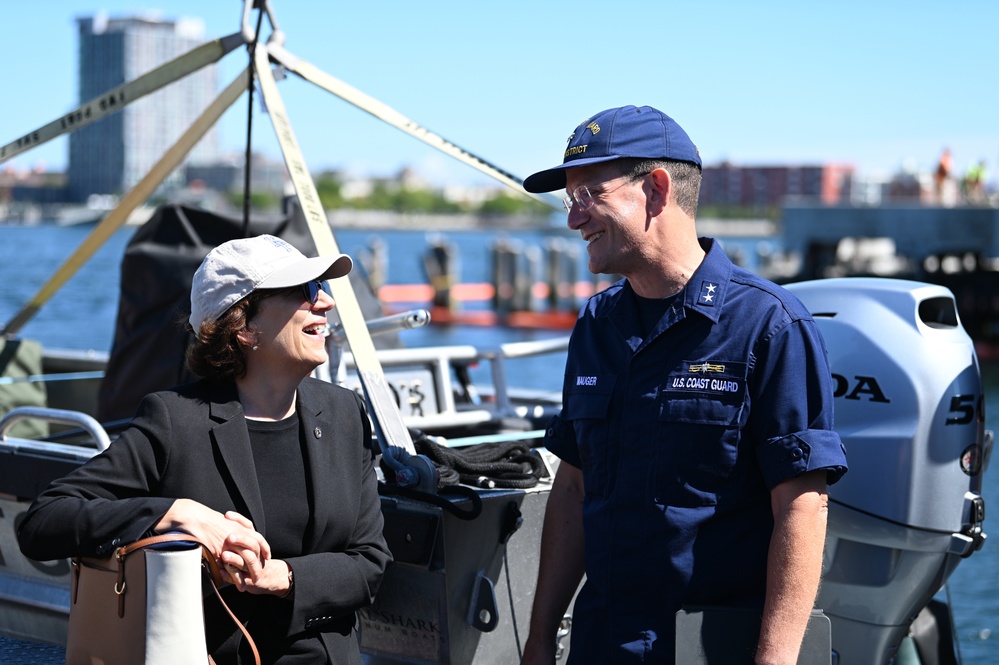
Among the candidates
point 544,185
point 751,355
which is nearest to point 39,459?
point 544,185

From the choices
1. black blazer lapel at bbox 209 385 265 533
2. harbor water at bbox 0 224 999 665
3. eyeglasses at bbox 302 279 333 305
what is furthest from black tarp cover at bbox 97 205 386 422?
black blazer lapel at bbox 209 385 265 533

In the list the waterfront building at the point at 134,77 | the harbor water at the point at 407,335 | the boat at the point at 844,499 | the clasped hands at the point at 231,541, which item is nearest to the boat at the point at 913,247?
the harbor water at the point at 407,335

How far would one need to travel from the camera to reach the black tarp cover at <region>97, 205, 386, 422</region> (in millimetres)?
5809

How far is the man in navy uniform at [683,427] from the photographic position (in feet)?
8.21

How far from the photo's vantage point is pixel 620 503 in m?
2.65

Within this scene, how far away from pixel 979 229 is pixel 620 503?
26.9m

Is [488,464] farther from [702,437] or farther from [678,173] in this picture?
[678,173]

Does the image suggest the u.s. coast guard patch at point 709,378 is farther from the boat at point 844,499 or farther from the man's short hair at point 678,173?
the boat at point 844,499

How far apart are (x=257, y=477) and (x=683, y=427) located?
910mm

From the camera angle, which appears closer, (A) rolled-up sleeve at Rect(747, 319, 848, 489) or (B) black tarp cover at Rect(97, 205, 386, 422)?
(A) rolled-up sleeve at Rect(747, 319, 848, 489)

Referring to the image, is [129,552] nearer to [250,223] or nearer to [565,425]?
[565,425]

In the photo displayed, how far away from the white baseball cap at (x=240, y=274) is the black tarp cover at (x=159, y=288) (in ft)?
9.94

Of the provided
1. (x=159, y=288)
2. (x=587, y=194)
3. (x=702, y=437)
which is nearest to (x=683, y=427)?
(x=702, y=437)

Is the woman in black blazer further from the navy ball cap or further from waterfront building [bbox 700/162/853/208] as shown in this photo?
waterfront building [bbox 700/162/853/208]
